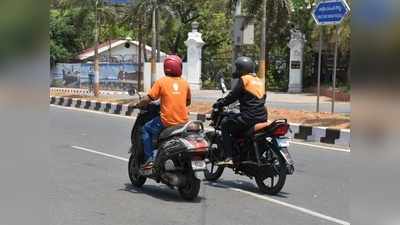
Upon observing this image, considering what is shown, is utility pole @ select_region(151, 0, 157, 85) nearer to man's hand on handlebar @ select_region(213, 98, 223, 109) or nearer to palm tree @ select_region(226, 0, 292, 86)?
palm tree @ select_region(226, 0, 292, 86)

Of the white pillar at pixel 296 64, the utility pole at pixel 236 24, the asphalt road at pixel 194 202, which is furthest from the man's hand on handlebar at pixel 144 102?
the white pillar at pixel 296 64

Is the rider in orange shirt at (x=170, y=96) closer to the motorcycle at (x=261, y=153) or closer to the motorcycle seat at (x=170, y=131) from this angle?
the motorcycle seat at (x=170, y=131)

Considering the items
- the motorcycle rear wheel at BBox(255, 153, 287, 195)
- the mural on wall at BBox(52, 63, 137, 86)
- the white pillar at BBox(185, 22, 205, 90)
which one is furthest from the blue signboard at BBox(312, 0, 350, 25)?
the mural on wall at BBox(52, 63, 137, 86)

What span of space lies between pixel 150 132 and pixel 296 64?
25599 millimetres

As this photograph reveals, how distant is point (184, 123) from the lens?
6570 millimetres

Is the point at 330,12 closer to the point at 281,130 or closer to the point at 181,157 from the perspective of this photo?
the point at 281,130

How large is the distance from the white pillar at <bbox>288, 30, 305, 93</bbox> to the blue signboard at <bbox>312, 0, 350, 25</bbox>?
57.8ft

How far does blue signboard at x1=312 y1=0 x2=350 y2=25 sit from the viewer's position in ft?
43.3

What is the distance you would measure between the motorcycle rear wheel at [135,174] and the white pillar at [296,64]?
25081mm

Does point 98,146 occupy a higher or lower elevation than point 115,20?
lower
